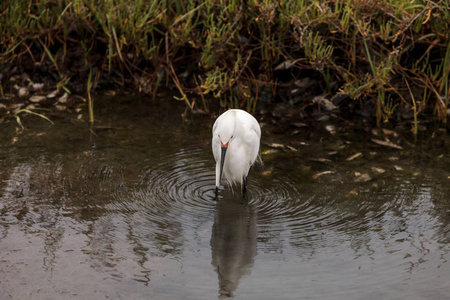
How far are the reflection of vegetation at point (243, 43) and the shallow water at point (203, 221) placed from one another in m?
0.65

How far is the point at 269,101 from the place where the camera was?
576cm

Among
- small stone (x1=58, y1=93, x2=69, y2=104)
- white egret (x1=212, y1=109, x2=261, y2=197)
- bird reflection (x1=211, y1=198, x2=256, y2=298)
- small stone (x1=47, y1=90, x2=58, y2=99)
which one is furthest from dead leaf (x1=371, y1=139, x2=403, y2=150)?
small stone (x1=47, y1=90, x2=58, y2=99)

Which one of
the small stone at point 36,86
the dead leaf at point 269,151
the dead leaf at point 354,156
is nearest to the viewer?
the dead leaf at point 354,156

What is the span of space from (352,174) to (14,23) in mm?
3326

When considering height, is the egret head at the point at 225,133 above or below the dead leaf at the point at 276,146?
above

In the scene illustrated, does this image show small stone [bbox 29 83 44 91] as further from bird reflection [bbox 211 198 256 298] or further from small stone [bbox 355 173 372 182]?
small stone [bbox 355 173 372 182]

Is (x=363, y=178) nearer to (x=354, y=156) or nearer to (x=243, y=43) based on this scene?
(x=354, y=156)

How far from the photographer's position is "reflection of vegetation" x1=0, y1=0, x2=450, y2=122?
4.95 m

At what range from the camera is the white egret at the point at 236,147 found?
3.84 metres

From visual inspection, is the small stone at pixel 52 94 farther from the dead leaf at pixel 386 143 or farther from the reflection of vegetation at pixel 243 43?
the dead leaf at pixel 386 143

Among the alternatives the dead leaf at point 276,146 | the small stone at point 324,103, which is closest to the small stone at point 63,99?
the dead leaf at point 276,146

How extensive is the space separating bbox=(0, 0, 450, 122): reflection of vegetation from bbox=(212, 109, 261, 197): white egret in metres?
1.04

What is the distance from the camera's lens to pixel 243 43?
5590 mm

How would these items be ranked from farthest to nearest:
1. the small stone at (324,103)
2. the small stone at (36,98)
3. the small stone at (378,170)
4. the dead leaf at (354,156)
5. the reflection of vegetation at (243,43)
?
the small stone at (36,98), the small stone at (324,103), the reflection of vegetation at (243,43), the dead leaf at (354,156), the small stone at (378,170)
